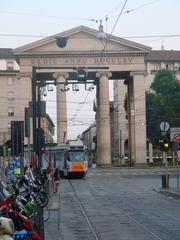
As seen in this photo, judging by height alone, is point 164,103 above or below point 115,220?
above

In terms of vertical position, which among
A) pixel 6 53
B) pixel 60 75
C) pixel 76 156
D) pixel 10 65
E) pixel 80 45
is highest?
pixel 6 53

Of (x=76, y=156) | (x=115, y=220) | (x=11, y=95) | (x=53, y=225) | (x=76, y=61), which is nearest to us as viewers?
(x=53, y=225)

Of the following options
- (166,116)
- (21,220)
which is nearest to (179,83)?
(166,116)

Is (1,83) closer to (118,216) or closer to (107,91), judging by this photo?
(107,91)

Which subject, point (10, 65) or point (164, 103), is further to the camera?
point (10, 65)

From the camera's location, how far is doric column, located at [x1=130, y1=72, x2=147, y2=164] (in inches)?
3093

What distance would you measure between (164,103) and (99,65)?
9874 millimetres

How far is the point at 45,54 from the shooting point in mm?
76750

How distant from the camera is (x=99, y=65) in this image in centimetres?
7856

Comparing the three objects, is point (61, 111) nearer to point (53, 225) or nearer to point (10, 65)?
point (10, 65)

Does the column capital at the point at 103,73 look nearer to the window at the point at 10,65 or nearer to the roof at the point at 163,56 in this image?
the roof at the point at 163,56

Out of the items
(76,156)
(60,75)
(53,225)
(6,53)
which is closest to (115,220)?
(53,225)

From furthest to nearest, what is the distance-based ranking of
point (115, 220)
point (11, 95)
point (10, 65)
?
1. point (10, 65)
2. point (11, 95)
3. point (115, 220)

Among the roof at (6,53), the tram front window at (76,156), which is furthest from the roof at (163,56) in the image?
the tram front window at (76,156)
